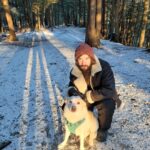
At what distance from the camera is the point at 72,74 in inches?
177

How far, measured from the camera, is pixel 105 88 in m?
4.26

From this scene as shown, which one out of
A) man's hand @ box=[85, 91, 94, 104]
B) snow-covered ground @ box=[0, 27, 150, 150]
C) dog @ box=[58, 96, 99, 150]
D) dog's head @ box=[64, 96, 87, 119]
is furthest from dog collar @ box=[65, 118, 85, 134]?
snow-covered ground @ box=[0, 27, 150, 150]

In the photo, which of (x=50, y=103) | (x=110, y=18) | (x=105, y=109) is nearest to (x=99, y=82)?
(x=105, y=109)

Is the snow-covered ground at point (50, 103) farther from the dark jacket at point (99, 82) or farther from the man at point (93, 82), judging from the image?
the dark jacket at point (99, 82)

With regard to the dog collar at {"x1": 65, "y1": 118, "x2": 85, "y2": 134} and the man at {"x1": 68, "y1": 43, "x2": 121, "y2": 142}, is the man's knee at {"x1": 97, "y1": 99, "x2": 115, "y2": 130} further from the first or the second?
the dog collar at {"x1": 65, "y1": 118, "x2": 85, "y2": 134}

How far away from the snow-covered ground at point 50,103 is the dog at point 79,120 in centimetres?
27

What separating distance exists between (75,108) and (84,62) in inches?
34.3

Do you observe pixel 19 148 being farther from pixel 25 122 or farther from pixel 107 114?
pixel 107 114

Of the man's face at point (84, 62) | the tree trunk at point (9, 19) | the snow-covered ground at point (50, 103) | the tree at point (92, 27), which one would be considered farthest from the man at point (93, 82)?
the tree trunk at point (9, 19)

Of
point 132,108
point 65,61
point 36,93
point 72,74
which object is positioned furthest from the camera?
point 65,61

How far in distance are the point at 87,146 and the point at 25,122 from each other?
1674 millimetres

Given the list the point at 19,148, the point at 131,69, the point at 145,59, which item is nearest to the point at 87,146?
the point at 19,148

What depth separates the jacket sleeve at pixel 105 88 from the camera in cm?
423

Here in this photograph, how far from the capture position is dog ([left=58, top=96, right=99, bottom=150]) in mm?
3732
